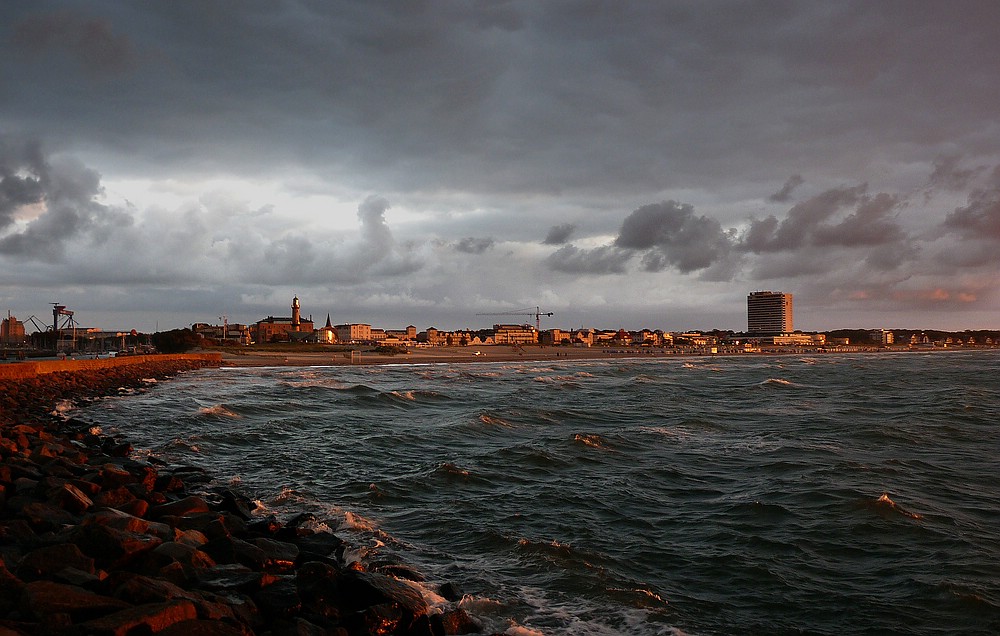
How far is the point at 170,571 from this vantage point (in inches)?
277

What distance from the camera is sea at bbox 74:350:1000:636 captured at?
8.17m

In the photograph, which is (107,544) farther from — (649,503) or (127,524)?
(649,503)

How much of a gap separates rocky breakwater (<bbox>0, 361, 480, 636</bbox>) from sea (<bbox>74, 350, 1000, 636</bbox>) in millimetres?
797

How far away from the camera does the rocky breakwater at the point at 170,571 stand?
217 inches

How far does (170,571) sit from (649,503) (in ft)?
29.9

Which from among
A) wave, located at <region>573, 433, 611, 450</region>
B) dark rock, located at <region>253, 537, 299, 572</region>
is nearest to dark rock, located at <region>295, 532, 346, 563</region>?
dark rock, located at <region>253, 537, 299, 572</region>

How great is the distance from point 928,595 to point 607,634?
4.67m

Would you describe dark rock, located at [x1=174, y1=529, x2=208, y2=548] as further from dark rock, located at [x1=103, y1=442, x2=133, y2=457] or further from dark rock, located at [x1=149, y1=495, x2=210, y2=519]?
dark rock, located at [x1=103, y1=442, x2=133, y2=457]

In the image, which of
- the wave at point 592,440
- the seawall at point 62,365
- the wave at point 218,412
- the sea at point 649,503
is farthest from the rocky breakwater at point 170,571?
the seawall at point 62,365

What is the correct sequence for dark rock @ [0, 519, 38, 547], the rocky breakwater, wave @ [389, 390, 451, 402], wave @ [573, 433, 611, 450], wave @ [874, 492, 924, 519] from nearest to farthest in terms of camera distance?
1. the rocky breakwater
2. dark rock @ [0, 519, 38, 547]
3. wave @ [874, 492, 924, 519]
4. wave @ [573, 433, 611, 450]
5. wave @ [389, 390, 451, 402]

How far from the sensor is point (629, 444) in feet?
65.6

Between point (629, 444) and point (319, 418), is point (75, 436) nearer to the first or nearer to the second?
point (319, 418)

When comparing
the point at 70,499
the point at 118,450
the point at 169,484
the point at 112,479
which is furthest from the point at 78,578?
the point at 118,450

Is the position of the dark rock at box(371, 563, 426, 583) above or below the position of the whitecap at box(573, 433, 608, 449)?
above
